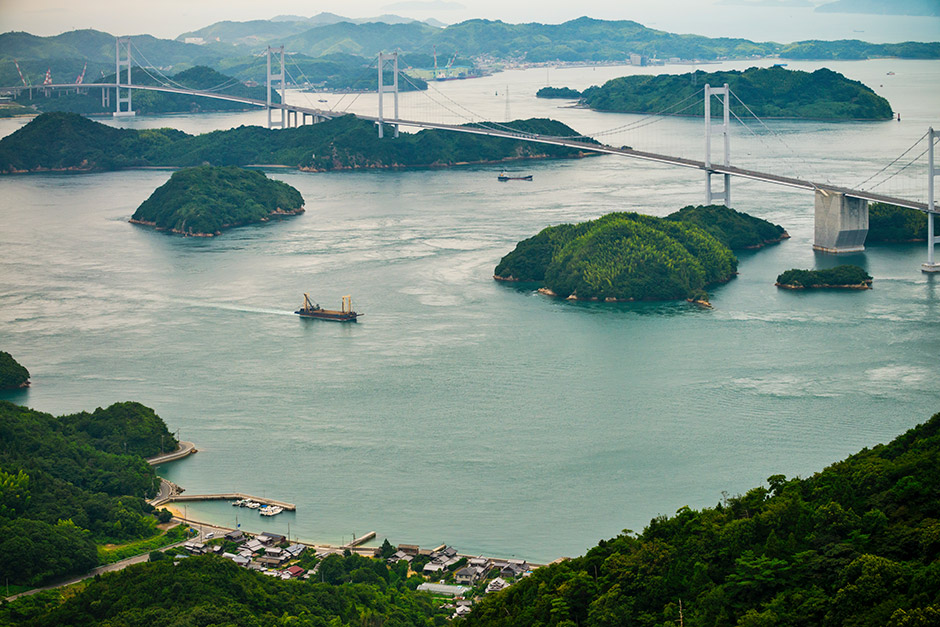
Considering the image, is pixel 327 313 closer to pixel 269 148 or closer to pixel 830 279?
pixel 830 279

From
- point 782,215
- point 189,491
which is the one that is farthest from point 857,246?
point 189,491

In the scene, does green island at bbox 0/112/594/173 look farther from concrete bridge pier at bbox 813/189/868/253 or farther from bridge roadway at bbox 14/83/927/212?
concrete bridge pier at bbox 813/189/868/253

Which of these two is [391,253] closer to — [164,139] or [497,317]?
[497,317]

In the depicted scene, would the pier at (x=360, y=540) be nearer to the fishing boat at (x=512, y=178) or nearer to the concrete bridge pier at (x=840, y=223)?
the concrete bridge pier at (x=840, y=223)

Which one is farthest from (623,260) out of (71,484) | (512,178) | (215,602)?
(512,178)

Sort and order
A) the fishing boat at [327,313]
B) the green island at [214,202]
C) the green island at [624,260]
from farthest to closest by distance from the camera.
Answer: the green island at [214,202] < the green island at [624,260] < the fishing boat at [327,313]

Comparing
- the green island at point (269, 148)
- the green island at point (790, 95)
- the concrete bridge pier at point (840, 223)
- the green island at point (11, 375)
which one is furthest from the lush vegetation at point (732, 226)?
the green island at point (790, 95)

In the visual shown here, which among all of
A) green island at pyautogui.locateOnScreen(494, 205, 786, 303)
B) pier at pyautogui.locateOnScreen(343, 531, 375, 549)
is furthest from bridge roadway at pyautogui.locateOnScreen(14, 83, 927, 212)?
pier at pyautogui.locateOnScreen(343, 531, 375, 549)
